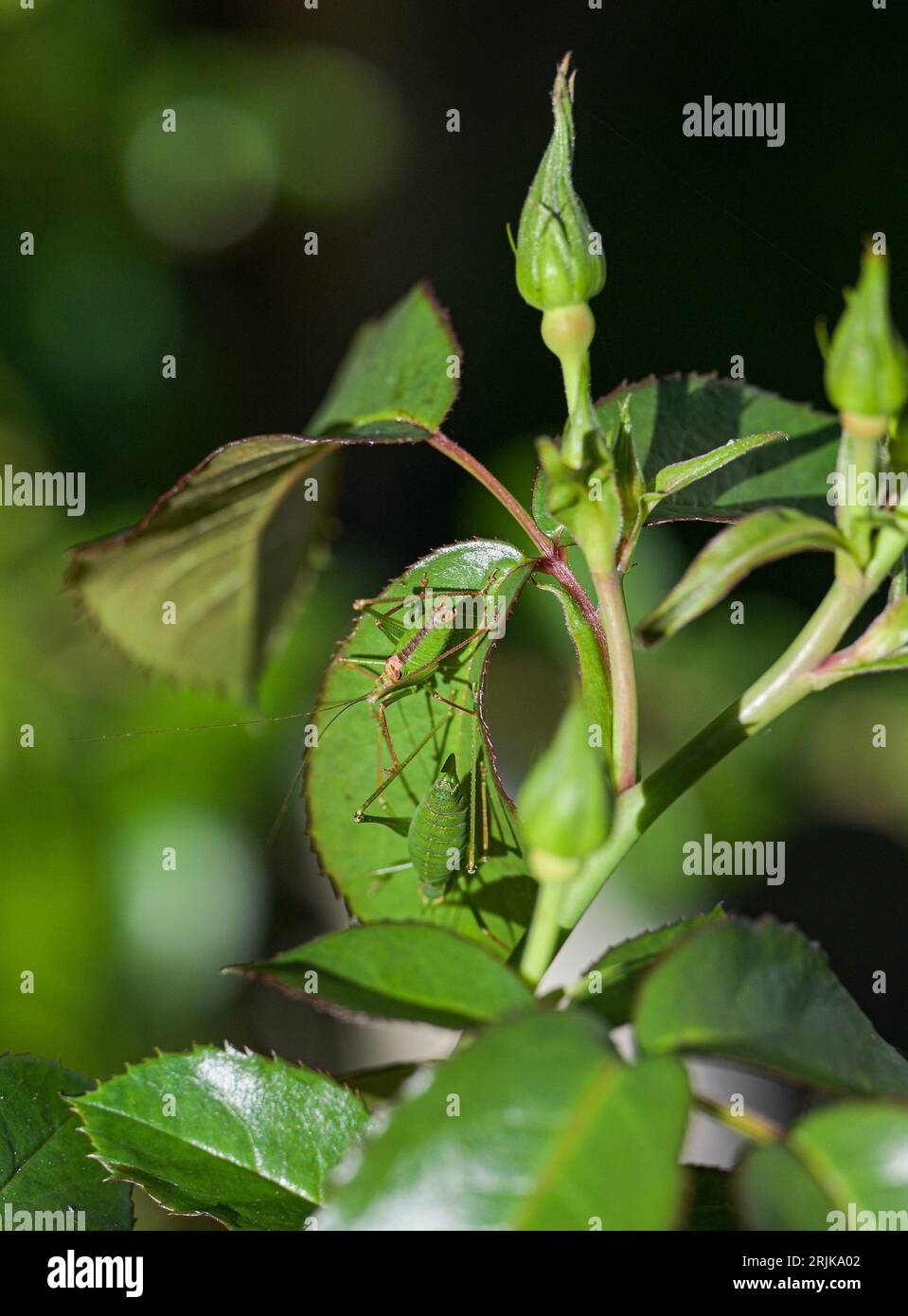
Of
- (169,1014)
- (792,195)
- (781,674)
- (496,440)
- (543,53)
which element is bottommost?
(169,1014)

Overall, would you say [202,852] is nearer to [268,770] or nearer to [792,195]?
[268,770]

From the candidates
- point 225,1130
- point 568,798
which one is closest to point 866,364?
point 568,798

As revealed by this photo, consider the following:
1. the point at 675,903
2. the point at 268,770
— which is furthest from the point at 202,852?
the point at 675,903

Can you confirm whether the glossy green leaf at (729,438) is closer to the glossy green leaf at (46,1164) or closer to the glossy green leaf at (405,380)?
the glossy green leaf at (405,380)

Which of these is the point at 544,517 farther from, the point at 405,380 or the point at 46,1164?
the point at 46,1164

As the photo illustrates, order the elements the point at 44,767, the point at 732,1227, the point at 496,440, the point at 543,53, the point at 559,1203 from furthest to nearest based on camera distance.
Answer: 1. the point at 543,53
2. the point at 496,440
3. the point at 44,767
4. the point at 732,1227
5. the point at 559,1203

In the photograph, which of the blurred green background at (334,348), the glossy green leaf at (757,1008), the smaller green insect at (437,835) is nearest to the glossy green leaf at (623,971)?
the glossy green leaf at (757,1008)
